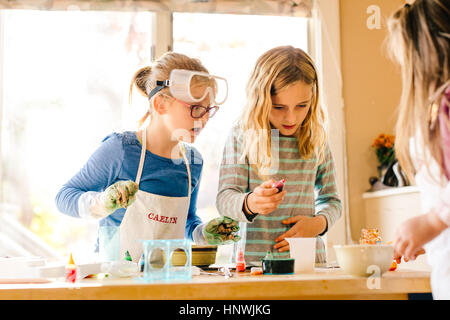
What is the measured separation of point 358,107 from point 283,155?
0.87 metres

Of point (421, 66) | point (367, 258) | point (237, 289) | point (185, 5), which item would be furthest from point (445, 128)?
point (185, 5)

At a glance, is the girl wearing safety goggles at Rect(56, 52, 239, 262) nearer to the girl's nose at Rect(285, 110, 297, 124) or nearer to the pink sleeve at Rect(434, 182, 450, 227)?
the girl's nose at Rect(285, 110, 297, 124)

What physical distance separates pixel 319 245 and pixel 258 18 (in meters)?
1.19

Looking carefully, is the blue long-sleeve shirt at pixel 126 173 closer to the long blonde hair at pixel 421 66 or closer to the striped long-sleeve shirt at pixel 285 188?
the striped long-sleeve shirt at pixel 285 188

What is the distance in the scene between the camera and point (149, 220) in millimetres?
1283

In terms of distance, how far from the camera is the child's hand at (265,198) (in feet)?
3.23

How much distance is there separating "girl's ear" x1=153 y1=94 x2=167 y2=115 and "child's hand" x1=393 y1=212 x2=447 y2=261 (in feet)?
2.67

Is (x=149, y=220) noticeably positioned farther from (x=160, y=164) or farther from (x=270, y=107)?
(x=270, y=107)

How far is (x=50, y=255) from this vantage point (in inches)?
83.5

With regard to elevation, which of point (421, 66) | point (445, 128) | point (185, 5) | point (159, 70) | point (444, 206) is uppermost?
point (185, 5)

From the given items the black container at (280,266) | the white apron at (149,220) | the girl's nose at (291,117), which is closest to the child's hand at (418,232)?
the black container at (280,266)

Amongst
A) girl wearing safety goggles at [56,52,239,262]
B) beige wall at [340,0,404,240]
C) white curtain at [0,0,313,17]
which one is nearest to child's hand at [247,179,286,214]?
girl wearing safety goggles at [56,52,239,262]

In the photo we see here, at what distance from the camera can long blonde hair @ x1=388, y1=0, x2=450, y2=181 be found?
703mm
